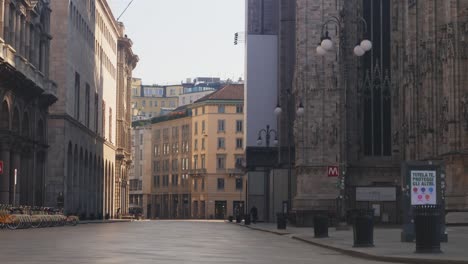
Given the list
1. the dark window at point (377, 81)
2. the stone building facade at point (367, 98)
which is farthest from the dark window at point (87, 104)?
the dark window at point (377, 81)

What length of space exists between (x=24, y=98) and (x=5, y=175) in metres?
8.56

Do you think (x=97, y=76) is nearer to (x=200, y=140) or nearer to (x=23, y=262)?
(x=200, y=140)

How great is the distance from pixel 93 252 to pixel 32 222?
35084mm

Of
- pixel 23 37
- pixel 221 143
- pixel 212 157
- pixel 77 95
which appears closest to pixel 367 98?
pixel 23 37

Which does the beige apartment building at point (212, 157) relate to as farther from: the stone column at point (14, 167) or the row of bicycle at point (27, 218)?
the row of bicycle at point (27, 218)

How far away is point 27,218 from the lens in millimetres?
59844

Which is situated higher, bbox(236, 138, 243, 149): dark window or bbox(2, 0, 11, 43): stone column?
bbox(2, 0, 11, 43): stone column

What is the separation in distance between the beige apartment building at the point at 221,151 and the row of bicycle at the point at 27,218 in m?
101

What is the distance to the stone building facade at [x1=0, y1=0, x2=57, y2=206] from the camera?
6856 centimetres

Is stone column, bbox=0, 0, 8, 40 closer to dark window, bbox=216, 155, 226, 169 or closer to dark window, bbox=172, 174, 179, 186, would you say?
dark window, bbox=216, 155, 226, 169

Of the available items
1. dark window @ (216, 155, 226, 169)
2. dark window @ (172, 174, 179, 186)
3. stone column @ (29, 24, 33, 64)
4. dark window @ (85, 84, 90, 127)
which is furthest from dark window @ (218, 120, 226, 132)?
stone column @ (29, 24, 33, 64)

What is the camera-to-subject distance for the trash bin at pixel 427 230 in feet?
87.7

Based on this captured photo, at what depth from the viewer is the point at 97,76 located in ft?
420

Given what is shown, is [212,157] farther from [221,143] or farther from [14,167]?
[14,167]
